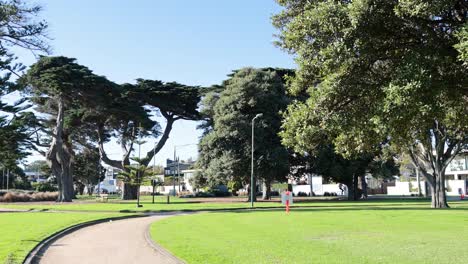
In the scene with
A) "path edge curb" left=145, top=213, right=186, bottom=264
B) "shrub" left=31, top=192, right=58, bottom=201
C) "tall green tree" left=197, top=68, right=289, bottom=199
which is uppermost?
"tall green tree" left=197, top=68, right=289, bottom=199

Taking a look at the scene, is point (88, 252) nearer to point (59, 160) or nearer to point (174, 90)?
point (174, 90)

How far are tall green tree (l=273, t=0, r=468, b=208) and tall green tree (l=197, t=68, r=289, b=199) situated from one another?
132 ft

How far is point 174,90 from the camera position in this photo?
58.5 m

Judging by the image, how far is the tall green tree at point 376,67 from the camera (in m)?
8.14

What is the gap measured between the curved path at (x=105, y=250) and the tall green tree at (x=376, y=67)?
4679 millimetres

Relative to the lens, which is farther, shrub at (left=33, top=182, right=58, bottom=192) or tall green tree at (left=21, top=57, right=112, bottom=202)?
shrub at (left=33, top=182, right=58, bottom=192)

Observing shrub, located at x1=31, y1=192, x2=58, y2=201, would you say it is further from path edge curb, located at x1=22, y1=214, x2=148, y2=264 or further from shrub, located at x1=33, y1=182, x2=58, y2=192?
path edge curb, located at x1=22, y1=214, x2=148, y2=264

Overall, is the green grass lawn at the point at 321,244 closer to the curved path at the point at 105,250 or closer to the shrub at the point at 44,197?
the curved path at the point at 105,250

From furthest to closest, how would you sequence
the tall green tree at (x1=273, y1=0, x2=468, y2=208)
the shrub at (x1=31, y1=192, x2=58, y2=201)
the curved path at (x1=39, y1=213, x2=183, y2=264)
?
the shrub at (x1=31, y1=192, x2=58, y2=201) → the curved path at (x1=39, y1=213, x2=183, y2=264) → the tall green tree at (x1=273, y1=0, x2=468, y2=208)

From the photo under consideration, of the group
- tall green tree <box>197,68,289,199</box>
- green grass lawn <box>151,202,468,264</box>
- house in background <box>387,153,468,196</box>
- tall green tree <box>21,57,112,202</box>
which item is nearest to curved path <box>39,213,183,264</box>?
green grass lawn <box>151,202,468,264</box>

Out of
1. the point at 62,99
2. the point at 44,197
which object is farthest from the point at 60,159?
the point at 62,99

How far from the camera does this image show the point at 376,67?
33.6 ft

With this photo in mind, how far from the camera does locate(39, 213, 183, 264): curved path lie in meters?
12.2

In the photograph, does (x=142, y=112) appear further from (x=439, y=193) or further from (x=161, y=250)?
(x=161, y=250)
